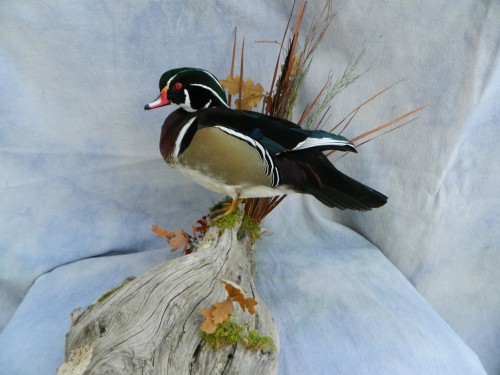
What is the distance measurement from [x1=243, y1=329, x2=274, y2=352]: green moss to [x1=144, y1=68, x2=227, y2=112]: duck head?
0.43m

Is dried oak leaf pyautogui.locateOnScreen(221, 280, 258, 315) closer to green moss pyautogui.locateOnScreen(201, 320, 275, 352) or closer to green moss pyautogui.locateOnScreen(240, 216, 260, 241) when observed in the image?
green moss pyautogui.locateOnScreen(201, 320, 275, 352)

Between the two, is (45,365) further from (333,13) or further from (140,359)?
(333,13)

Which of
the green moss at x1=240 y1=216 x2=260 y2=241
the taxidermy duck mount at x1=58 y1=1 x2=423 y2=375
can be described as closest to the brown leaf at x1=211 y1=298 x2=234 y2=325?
the taxidermy duck mount at x1=58 y1=1 x2=423 y2=375

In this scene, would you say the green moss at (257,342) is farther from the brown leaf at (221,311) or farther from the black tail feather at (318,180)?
the black tail feather at (318,180)

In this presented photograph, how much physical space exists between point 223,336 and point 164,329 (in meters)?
0.10

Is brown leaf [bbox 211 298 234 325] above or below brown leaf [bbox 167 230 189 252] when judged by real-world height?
above

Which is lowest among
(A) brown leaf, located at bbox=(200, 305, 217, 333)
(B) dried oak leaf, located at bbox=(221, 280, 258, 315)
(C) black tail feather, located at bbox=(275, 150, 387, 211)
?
(A) brown leaf, located at bbox=(200, 305, 217, 333)

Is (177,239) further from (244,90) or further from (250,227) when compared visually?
(244,90)

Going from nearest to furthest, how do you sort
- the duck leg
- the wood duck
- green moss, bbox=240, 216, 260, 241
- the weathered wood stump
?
the weathered wood stump → the wood duck → the duck leg → green moss, bbox=240, 216, 260, 241

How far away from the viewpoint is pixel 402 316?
1101 mm

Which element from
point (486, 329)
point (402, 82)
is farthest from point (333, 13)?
point (486, 329)

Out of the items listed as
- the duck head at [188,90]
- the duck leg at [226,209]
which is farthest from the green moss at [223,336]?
the duck head at [188,90]

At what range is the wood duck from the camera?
826 millimetres

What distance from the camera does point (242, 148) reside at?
82 cm
